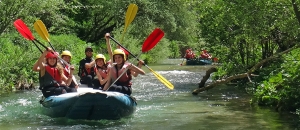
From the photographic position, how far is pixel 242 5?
8.00m

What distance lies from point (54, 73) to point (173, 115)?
233 centimetres

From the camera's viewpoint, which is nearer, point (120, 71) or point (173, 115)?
point (120, 71)

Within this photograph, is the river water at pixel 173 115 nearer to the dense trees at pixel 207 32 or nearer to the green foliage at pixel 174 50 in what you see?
the dense trees at pixel 207 32

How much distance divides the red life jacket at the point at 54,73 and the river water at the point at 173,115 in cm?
71

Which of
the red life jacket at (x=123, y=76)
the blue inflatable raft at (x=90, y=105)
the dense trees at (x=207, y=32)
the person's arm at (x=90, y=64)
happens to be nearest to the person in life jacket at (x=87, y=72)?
the person's arm at (x=90, y=64)

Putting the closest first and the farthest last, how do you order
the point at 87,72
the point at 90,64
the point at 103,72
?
1. the point at 103,72
2. the point at 90,64
3. the point at 87,72

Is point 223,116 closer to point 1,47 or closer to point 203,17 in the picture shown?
point 203,17

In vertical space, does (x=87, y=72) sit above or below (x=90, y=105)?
above

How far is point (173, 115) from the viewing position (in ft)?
28.3

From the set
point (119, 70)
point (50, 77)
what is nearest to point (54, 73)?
point (50, 77)

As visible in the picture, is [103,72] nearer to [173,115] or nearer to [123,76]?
[123,76]

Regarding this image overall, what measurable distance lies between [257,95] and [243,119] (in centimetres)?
150

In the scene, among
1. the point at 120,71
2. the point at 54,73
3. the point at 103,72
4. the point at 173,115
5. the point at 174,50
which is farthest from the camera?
the point at 174,50

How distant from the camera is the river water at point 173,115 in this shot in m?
7.34
